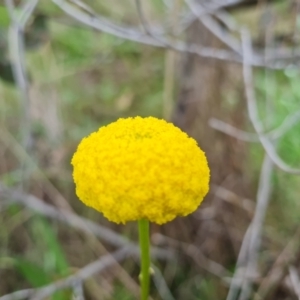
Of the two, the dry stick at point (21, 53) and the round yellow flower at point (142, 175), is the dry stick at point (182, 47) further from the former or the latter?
the round yellow flower at point (142, 175)

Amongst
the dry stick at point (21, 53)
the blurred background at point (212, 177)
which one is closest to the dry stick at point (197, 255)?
the blurred background at point (212, 177)

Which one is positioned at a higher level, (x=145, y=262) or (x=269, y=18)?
(x=269, y=18)

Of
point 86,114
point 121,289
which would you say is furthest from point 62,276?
point 86,114

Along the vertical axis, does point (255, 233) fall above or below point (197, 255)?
above

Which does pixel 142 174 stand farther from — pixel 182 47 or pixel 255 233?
pixel 182 47

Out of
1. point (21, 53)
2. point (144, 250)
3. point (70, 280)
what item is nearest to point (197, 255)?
point (70, 280)

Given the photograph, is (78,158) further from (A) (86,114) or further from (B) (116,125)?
(A) (86,114)
